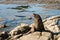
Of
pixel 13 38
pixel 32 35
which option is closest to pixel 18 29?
pixel 13 38

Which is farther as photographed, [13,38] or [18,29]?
[18,29]

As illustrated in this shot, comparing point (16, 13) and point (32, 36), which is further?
point (16, 13)

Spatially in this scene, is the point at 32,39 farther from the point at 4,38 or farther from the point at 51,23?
the point at 51,23

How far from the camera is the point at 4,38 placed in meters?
15.2

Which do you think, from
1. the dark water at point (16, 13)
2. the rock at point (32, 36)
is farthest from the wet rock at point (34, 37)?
the dark water at point (16, 13)

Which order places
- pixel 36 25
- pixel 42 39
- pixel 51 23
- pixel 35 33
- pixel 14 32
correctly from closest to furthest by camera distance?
pixel 42 39 < pixel 35 33 < pixel 36 25 < pixel 14 32 < pixel 51 23

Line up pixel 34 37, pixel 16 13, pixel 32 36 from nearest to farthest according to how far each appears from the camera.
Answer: pixel 34 37, pixel 32 36, pixel 16 13

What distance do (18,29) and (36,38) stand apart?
349cm

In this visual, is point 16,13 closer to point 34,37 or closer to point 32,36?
point 32,36

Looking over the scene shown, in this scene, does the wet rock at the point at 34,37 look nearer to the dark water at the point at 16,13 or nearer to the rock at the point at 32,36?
the rock at the point at 32,36

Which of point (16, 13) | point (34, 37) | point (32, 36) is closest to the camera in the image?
point (34, 37)

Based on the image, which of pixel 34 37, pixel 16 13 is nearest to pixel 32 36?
pixel 34 37

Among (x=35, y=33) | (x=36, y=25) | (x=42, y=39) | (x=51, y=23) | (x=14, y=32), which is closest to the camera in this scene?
(x=42, y=39)

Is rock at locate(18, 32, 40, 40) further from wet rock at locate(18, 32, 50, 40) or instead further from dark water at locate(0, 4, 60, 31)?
dark water at locate(0, 4, 60, 31)
